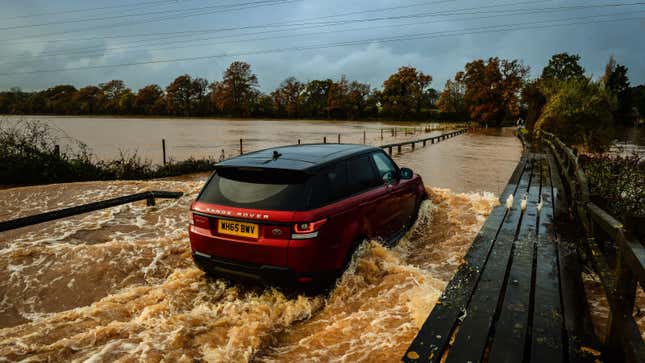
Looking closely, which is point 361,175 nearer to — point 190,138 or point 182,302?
point 182,302

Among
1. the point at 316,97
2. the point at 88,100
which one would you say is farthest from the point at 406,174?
the point at 88,100

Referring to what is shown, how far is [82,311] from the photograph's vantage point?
384 cm

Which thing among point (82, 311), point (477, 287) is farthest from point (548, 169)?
point (82, 311)

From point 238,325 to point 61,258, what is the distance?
12.1 ft

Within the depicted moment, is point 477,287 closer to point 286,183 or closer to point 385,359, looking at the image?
point 385,359

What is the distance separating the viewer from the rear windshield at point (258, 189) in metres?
3.76

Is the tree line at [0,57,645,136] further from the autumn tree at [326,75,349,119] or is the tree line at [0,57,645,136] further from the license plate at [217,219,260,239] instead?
the license plate at [217,219,260,239]

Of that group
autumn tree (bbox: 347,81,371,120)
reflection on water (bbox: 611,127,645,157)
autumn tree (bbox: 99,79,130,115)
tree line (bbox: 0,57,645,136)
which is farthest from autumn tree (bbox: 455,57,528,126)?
autumn tree (bbox: 99,79,130,115)

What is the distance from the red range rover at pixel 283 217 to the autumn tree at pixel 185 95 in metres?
118

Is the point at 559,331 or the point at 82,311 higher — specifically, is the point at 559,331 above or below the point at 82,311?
above

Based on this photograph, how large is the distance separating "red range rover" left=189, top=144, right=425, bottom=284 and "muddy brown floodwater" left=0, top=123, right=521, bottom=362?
369 mm

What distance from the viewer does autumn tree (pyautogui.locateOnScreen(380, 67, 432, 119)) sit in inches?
3625

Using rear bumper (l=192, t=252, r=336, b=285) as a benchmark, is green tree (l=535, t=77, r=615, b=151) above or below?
above

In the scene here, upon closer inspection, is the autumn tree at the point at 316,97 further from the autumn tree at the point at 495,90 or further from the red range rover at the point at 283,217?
the red range rover at the point at 283,217
